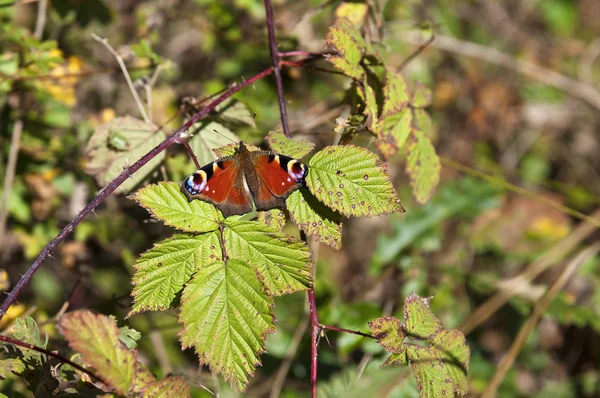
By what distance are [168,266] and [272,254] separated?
0.24 meters

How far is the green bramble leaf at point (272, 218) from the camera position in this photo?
1347 millimetres

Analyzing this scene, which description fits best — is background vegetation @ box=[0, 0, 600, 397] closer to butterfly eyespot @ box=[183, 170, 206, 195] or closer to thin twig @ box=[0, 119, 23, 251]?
thin twig @ box=[0, 119, 23, 251]

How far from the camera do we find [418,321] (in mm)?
1407

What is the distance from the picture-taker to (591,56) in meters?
4.54

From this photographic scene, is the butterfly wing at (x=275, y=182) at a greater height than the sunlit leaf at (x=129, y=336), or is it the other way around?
the butterfly wing at (x=275, y=182)

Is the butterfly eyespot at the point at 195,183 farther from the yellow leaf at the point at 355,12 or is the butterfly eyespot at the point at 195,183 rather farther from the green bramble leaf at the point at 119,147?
the yellow leaf at the point at 355,12

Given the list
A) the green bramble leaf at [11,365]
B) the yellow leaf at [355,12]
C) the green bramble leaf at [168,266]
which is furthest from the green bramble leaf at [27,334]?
the yellow leaf at [355,12]

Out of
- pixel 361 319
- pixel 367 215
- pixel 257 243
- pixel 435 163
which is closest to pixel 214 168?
pixel 257 243

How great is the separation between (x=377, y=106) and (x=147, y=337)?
156 centimetres

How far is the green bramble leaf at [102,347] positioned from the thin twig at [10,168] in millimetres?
1236

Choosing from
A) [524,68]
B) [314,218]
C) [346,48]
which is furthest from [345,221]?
[314,218]

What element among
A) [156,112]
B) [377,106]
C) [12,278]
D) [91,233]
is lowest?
[12,278]

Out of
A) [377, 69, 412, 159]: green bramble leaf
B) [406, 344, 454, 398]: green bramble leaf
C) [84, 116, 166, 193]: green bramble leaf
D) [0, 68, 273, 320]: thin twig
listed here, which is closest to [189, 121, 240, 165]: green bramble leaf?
[84, 116, 166, 193]: green bramble leaf

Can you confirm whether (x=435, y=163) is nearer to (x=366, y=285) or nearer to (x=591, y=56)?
(x=366, y=285)
